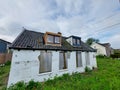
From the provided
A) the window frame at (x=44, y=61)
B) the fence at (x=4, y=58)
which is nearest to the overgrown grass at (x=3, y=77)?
the fence at (x=4, y=58)

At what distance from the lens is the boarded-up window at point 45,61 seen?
8671 mm

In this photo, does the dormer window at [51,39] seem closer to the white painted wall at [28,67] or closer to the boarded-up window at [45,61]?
the white painted wall at [28,67]

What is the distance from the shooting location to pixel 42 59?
880 centimetres

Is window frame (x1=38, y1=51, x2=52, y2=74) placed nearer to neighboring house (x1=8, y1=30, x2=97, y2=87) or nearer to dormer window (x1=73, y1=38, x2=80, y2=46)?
neighboring house (x1=8, y1=30, x2=97, y2=87)

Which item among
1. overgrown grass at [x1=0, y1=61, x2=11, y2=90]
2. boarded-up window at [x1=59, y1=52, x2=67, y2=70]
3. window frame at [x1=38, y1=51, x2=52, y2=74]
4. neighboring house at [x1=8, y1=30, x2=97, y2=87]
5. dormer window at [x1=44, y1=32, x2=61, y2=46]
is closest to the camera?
neighboring house at [x1=8, y1=30, x2=97, y2=87]

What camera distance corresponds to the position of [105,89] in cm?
538

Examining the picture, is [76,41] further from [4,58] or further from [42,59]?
[4,58]

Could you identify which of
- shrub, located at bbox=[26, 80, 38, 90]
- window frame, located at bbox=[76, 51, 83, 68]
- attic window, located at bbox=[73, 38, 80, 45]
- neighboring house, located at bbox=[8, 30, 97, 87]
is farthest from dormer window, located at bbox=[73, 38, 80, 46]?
shrub, located at bbox=[26, 80, 38, 90]

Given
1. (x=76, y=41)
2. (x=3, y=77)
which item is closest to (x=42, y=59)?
(x=3, y=77)

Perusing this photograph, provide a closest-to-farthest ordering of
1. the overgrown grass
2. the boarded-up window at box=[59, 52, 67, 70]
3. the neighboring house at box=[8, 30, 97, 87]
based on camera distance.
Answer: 1. the neighboring house at box=[8, 30, 97, 87]
2. the overgrown grass
3. the boarded-up window at box=[59, 52, 67, 70]

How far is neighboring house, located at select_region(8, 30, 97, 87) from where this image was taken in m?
7.17

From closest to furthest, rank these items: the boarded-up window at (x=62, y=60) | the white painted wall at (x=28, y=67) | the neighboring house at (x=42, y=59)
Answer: the white painted wall at (x=28, y=67) → the neighboring house at (x=42, y=59) → the boarded-up window at (x=62, y=60)

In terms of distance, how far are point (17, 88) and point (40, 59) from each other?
319 cm

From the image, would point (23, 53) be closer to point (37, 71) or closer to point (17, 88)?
point (37, 71)
